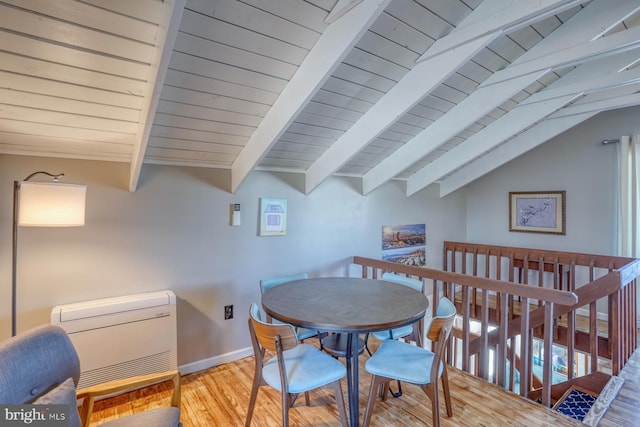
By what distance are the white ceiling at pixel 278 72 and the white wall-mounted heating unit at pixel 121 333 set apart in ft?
3.46

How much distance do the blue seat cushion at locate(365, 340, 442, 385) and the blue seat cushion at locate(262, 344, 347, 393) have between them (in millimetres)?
216

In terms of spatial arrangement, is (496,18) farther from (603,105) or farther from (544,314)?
(603,105)

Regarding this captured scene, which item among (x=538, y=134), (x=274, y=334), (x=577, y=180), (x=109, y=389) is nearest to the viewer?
(x=109, y=389)

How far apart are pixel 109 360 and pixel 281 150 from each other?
Result: 2088 millimetres

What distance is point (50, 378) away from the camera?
1448mm

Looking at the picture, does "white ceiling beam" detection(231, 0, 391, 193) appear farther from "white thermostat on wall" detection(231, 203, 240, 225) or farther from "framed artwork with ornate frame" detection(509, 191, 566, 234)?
"framed artwork with ornate frame" detection(509, 191, 566, 234)

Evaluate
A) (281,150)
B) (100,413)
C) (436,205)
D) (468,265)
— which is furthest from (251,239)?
(468,265)

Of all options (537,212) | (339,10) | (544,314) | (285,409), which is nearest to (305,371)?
(285,409)

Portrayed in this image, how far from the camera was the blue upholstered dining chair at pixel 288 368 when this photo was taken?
5.58ft

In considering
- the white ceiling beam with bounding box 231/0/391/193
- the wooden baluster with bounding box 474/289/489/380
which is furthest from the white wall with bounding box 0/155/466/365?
the wooden baluster with bounding box 474/289/489/380


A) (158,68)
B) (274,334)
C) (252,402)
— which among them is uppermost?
(158,68)

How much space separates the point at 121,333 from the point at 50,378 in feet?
2.99

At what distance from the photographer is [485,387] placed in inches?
98.2

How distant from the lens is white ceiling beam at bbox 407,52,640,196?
2660 millimetres
